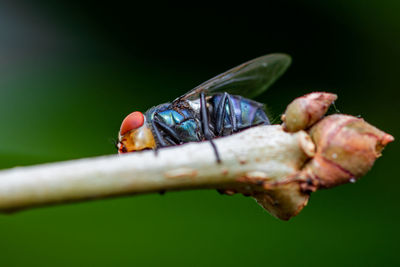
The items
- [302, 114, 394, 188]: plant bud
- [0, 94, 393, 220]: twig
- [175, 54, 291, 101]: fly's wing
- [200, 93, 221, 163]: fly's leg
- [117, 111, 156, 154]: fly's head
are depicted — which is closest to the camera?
[0, 94, 393, 220]: twig

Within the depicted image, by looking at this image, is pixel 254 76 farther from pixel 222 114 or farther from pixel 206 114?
pixel 206 114

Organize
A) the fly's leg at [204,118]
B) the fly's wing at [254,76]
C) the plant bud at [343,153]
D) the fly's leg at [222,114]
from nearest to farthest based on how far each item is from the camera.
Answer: the plant bud at [343,153], the fly's leg at [204,118], the fly's leg at [222,114], the fly's wing at [254,76]

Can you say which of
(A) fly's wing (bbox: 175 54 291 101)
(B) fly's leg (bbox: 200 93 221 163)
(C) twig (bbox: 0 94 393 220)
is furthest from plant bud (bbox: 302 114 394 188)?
(A) fly's wing (bbox: 175 54 291 101)

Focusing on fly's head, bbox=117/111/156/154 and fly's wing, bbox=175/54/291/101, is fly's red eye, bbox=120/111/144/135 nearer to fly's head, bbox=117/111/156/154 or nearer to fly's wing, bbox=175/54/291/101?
fly's head, bbox=117/111/156/154

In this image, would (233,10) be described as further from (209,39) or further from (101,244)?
(101,244)

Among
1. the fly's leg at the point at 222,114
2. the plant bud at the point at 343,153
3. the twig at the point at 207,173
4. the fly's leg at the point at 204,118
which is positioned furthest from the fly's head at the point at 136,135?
the plant bud at the point at 343,153

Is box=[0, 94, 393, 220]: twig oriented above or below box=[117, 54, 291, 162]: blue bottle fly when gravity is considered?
above

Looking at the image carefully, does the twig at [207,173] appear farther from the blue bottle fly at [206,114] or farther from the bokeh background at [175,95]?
the bokeh background at [175,95]
